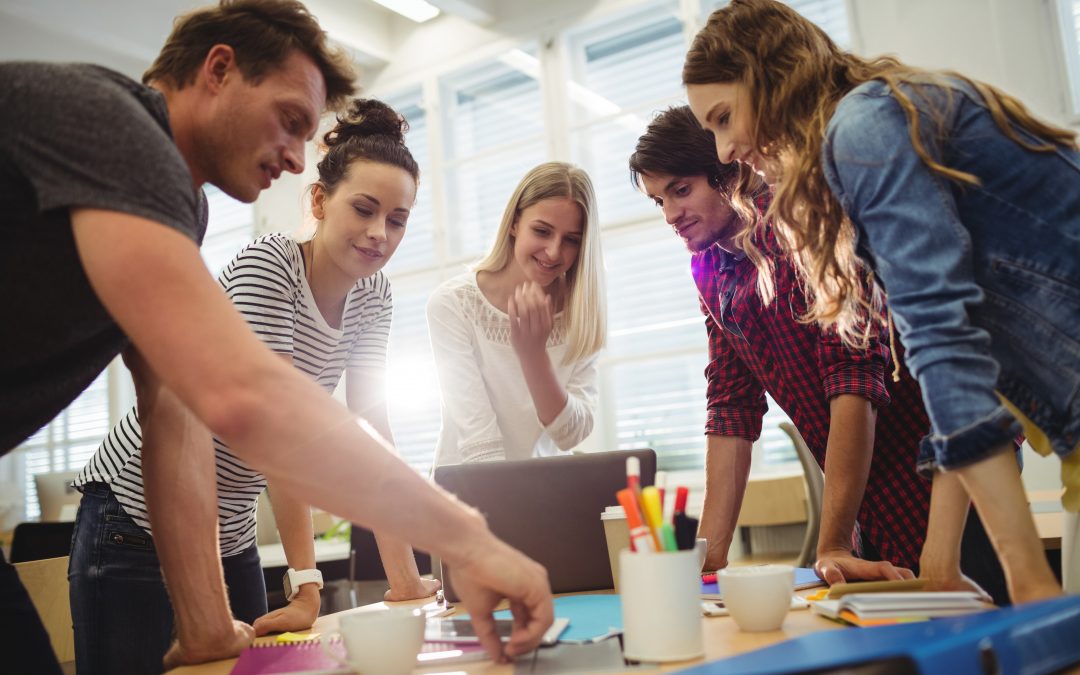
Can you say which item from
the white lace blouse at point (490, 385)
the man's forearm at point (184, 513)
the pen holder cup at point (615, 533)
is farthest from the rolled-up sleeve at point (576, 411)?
the man's forearm at point (184, 513)

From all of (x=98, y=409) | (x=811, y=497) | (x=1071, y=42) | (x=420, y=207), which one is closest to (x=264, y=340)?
(x=811, y=497)

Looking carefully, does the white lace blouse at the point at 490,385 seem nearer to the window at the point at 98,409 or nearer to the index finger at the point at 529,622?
the index finger at the point at 529,622

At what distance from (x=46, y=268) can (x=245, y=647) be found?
49 centimetres

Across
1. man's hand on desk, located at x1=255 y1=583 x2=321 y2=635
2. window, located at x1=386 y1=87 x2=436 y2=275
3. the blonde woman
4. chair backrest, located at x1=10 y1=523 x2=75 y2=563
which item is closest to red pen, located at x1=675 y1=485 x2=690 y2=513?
man's hand on desk, located at x1=255 y1=583 x2=321 y2=635

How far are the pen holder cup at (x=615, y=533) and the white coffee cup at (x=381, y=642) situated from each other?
1.45 ft

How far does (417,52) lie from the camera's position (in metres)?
6.86

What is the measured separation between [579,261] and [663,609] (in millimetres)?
1403

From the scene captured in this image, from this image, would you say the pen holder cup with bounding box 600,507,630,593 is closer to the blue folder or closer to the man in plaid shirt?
the man in plaid shirt

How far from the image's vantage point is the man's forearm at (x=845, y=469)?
1367mm

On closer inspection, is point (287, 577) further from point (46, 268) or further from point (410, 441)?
point (410, 441)

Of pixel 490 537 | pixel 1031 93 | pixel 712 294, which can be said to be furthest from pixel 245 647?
pixel 1031 93

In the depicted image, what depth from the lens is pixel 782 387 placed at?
159cm

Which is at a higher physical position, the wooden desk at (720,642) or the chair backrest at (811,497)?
the wooden desk at (720,642)

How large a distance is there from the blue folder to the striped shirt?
0.98 m
